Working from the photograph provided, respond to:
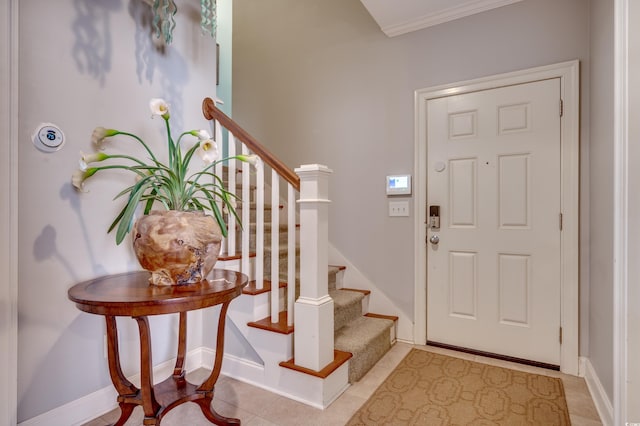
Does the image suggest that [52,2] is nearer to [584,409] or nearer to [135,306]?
[135,306]

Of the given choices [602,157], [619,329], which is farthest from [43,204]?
[602,157]

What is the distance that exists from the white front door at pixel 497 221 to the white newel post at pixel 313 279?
114cm

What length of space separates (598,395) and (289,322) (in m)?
1.69

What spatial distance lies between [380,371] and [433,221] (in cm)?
116

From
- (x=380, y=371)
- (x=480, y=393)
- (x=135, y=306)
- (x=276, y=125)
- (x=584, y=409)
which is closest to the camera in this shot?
(x=135, y=306)

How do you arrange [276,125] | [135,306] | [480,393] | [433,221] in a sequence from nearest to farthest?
1. [135,306]
2. [480,393]
3. [433,221]
4. [276,125]

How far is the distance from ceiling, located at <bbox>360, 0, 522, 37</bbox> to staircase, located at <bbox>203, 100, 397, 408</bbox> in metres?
1.45

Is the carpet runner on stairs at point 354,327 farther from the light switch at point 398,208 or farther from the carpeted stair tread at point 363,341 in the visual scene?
the light switch at point 398,208

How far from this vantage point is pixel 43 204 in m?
1.52

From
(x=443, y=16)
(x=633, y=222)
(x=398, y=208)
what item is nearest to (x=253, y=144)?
(x=398, y=208)

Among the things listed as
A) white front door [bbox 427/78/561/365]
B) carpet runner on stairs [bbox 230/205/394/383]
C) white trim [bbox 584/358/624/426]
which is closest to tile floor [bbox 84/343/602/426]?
white trim [bbox 584/358/624/426]

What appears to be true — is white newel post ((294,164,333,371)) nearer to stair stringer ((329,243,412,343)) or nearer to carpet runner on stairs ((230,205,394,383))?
carpet runner on stairs ((230,205,394,383))

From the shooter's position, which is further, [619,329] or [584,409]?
[584,409]

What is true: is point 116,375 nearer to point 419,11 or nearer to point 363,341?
point 363,341
